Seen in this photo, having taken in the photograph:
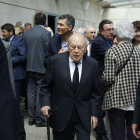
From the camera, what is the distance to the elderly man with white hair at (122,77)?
2.92 metres

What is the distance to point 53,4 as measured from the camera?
10.2 meters

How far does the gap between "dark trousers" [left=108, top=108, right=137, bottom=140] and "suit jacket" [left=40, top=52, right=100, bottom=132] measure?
0.37 m

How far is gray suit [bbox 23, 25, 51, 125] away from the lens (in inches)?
195

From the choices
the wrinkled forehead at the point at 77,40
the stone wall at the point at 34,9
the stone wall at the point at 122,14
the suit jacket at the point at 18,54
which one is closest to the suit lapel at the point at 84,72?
the wrinkled forehead at the point at 77,40

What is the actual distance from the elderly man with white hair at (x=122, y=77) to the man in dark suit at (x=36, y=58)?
2.22 m

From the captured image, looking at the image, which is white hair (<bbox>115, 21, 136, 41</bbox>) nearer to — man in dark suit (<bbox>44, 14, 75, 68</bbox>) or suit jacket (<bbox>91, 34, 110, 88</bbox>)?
man in dark suit (<bbox>44, 14, 75, 68</bbox>)

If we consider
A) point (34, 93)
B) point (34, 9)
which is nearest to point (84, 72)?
point (34, 93)

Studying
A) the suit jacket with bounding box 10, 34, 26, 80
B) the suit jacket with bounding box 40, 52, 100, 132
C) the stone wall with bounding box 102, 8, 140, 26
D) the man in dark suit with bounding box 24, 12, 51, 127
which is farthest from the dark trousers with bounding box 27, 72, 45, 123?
the stone wall with bounding box 102, 8, 140, 26

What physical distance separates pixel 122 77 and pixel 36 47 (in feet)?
8.08

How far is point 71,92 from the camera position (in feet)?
8.88

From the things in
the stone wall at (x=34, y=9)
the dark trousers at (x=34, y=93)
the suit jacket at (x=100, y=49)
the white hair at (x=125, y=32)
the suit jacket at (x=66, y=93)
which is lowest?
the dark trousers at (x=34, y=93)

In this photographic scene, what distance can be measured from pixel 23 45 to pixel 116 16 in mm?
14692

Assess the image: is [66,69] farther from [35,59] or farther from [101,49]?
[35,59]

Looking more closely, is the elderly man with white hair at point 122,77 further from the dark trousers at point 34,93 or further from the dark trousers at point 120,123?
the dark trousers at point 34,93
